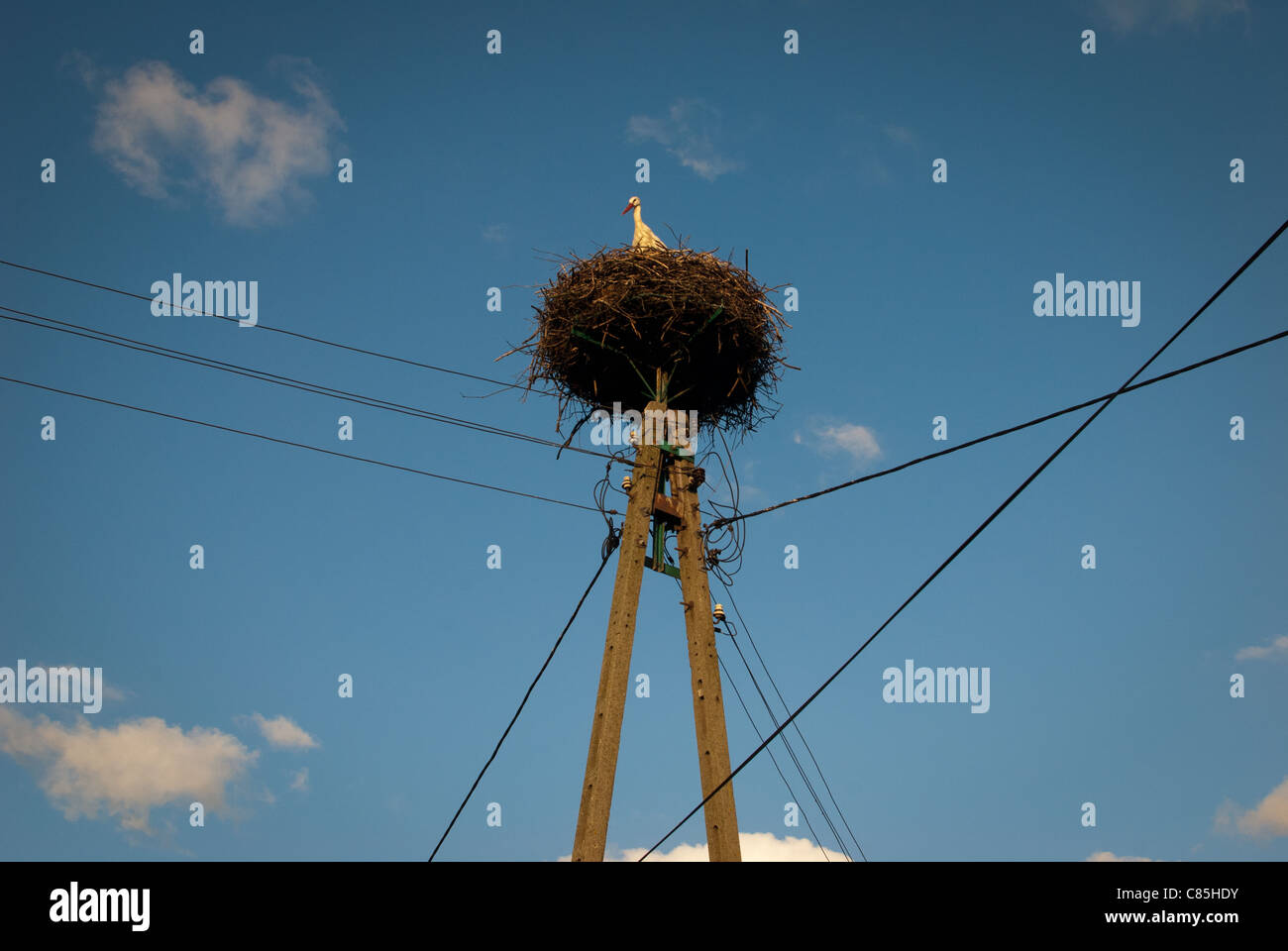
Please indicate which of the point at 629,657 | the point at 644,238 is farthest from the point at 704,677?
the point at 644,238

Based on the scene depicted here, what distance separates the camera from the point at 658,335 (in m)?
8.52

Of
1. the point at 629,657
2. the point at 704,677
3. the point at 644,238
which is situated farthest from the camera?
the point at 644,238

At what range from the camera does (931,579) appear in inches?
234

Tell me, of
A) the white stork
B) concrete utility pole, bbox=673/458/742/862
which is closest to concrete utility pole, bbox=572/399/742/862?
concrete utility pole, bbox=673/458/742/862

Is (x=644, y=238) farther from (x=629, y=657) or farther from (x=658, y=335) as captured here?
(x=629, y=657)

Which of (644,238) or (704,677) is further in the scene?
(644,238)

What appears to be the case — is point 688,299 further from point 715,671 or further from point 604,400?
point 715,671

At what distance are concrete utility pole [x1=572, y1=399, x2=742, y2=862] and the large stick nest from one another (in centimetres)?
45

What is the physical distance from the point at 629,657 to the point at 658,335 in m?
2.68

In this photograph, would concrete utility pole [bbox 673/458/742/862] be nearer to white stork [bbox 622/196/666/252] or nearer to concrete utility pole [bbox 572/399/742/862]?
concrete utility pole [bbox 572/399/742/862]

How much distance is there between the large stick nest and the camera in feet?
27.8

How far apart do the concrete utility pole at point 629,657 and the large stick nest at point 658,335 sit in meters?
0.45
